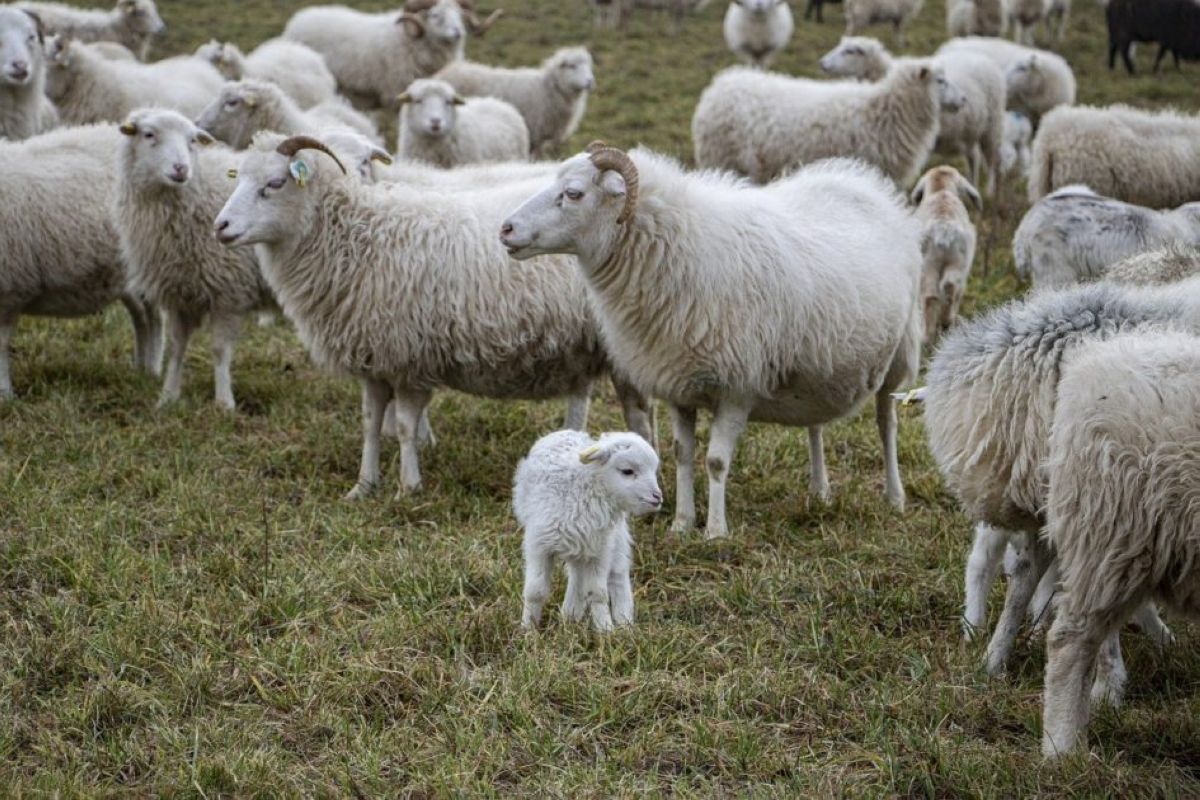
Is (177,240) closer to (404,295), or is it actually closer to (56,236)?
(56,236)

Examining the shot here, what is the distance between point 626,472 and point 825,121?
763 cm

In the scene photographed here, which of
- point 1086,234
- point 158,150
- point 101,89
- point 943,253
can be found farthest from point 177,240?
point 1086,234

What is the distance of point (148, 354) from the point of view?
333 inches

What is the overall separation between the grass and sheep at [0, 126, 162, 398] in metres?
0.64

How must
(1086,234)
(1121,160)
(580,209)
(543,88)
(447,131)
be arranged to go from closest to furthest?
1. (580,209)
2. (1086,234)
3. (1121,160)
4. (447,131)
5. (543,88)

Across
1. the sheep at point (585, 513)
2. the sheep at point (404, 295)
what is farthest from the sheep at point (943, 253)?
the sheep at point (585, 513)

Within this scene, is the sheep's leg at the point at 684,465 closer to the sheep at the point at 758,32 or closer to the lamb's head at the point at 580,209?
the lamb's head at the point at 580,209

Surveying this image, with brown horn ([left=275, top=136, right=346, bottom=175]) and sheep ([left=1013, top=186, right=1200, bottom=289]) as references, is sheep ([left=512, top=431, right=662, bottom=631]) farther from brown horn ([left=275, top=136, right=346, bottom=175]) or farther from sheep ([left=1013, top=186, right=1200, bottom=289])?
sheep ([left=1013, top=186, right=1200, bottom=289])

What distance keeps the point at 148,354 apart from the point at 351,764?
517 centimetres

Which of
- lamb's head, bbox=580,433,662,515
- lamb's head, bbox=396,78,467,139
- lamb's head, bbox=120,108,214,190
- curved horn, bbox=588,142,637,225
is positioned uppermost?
curved horn, bbox=588,142,637,225

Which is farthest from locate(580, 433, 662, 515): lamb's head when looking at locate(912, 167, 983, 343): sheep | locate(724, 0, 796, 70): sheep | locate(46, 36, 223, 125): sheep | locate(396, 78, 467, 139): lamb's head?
locate(724, 0, 796, 70): sheep

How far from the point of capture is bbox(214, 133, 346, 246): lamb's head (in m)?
Answer: 6.54

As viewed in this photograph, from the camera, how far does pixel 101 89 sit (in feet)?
37.2

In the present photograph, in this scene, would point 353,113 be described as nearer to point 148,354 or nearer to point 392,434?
point 148,354
